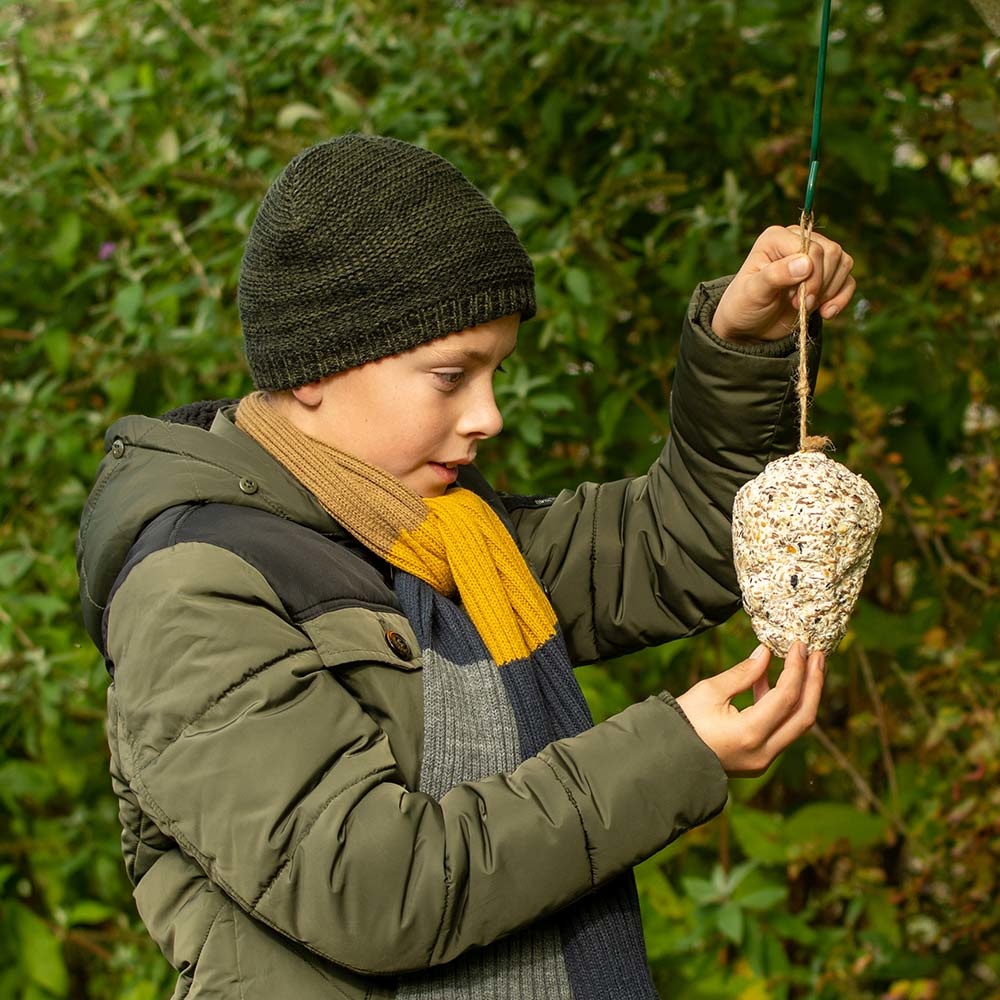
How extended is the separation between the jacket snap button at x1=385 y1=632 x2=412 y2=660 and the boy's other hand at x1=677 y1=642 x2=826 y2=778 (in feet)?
0.94

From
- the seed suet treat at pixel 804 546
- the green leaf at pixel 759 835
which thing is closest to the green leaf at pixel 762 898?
the green leaf at pixel 759 835

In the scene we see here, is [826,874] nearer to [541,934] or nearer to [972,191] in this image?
[972,191]

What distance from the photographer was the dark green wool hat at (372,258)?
4.99 ft

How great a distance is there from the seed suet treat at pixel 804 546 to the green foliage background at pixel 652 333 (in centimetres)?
111

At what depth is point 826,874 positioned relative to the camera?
3.17 meters

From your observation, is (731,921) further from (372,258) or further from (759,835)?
(372,258)

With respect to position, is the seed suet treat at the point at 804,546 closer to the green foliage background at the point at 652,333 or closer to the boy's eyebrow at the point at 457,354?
the boy's eyebrow at the point at 457,354

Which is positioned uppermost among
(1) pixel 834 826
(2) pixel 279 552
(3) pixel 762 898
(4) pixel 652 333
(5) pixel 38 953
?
(2) pixel 279 552

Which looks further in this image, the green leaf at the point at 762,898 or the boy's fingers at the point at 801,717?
the green leaf at the point at 762,898

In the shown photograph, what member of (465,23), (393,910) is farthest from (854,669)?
(393,910)

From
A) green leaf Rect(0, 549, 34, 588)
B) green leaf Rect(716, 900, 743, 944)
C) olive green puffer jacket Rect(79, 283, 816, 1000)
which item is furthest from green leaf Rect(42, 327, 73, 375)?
green leaf Rect(716, 900, 743, 944)

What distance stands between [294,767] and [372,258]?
1.85ft

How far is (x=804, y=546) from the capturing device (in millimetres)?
1426

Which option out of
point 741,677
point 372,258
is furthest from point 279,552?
point 741,677
